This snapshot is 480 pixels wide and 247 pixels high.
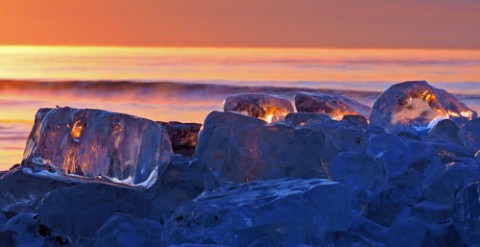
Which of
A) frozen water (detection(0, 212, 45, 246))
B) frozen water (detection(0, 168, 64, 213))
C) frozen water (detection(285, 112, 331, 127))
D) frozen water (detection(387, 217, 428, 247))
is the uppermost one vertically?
frozen water (detection(285, 112, 331, 127))

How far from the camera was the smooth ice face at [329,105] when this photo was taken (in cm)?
305

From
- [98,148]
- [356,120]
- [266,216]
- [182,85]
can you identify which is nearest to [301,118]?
[356,120]

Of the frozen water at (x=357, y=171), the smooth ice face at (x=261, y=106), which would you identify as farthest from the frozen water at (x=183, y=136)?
the frozen water at (x=357, y=171)

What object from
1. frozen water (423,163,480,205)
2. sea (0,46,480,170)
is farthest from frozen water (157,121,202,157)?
sea (0,46,480,170)

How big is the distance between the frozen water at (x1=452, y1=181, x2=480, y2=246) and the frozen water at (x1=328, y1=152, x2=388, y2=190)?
0.29 m

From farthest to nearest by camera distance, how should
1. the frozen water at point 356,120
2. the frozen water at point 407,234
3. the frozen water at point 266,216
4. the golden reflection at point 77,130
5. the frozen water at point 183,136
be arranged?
the frozen water at point 183,136
the frozen water at point 356,120
the golden reflection at point 77,130
the frozen water at point 407,234
the frozen water at point 266,216

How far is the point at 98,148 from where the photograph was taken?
6.64 ft

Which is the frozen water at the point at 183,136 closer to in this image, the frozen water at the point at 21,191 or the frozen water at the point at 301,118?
the frozen water at the point at 301,118

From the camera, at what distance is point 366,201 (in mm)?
1885

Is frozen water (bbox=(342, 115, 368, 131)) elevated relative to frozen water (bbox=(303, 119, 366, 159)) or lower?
lower

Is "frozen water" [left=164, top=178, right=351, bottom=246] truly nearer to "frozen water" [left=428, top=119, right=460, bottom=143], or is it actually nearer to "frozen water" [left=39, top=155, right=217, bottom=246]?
"frozen water" [left=39, top=155, right=217, bottom=246]

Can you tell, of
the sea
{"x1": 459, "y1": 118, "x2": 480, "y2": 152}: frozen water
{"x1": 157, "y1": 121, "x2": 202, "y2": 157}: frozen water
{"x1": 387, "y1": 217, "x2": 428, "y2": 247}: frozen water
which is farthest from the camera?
the sea

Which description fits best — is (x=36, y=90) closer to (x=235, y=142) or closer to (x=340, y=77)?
(x=340, y=77)

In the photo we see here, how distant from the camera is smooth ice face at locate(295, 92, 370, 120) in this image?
305 cm
